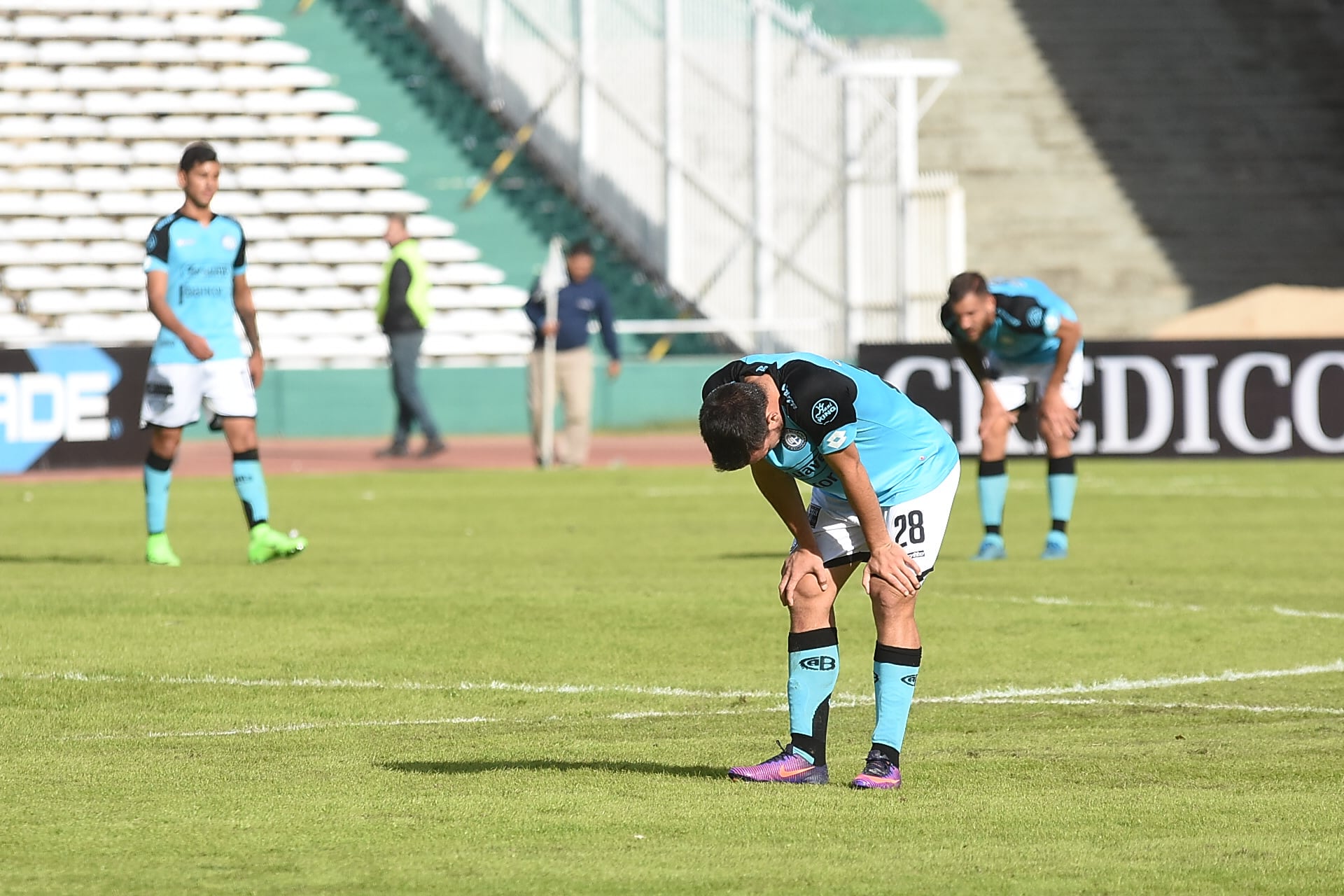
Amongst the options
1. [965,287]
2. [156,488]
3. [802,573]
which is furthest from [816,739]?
[156,488]

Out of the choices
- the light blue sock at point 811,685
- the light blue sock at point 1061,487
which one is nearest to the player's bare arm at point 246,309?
the light blue sock at point 1061,487

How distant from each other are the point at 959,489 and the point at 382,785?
14.4 m

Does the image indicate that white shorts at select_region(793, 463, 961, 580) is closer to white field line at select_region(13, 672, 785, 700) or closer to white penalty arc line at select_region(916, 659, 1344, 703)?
white penalty arc line at select_region(916, 659, 1344, 703)

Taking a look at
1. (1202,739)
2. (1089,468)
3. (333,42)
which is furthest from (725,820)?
(333,42)

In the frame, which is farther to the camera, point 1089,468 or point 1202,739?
point 1089,468

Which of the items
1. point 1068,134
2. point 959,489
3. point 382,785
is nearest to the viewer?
point 382,785

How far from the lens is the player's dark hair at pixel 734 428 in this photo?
6.09 meters

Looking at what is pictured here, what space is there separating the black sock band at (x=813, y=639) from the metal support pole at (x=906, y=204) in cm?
2146

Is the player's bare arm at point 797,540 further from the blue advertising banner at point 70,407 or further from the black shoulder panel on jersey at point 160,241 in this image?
the blue advertising banner at point 70,407

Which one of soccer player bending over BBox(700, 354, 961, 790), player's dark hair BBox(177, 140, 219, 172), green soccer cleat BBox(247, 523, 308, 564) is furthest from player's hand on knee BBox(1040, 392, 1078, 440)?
soccer player bending over BBox(700, 354, 961, 790)

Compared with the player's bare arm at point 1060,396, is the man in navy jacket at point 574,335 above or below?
below

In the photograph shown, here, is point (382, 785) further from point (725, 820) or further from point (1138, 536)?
point (1138, 536)

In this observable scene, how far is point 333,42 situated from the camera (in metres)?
33.1

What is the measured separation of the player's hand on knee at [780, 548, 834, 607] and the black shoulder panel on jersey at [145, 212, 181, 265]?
6823mm
